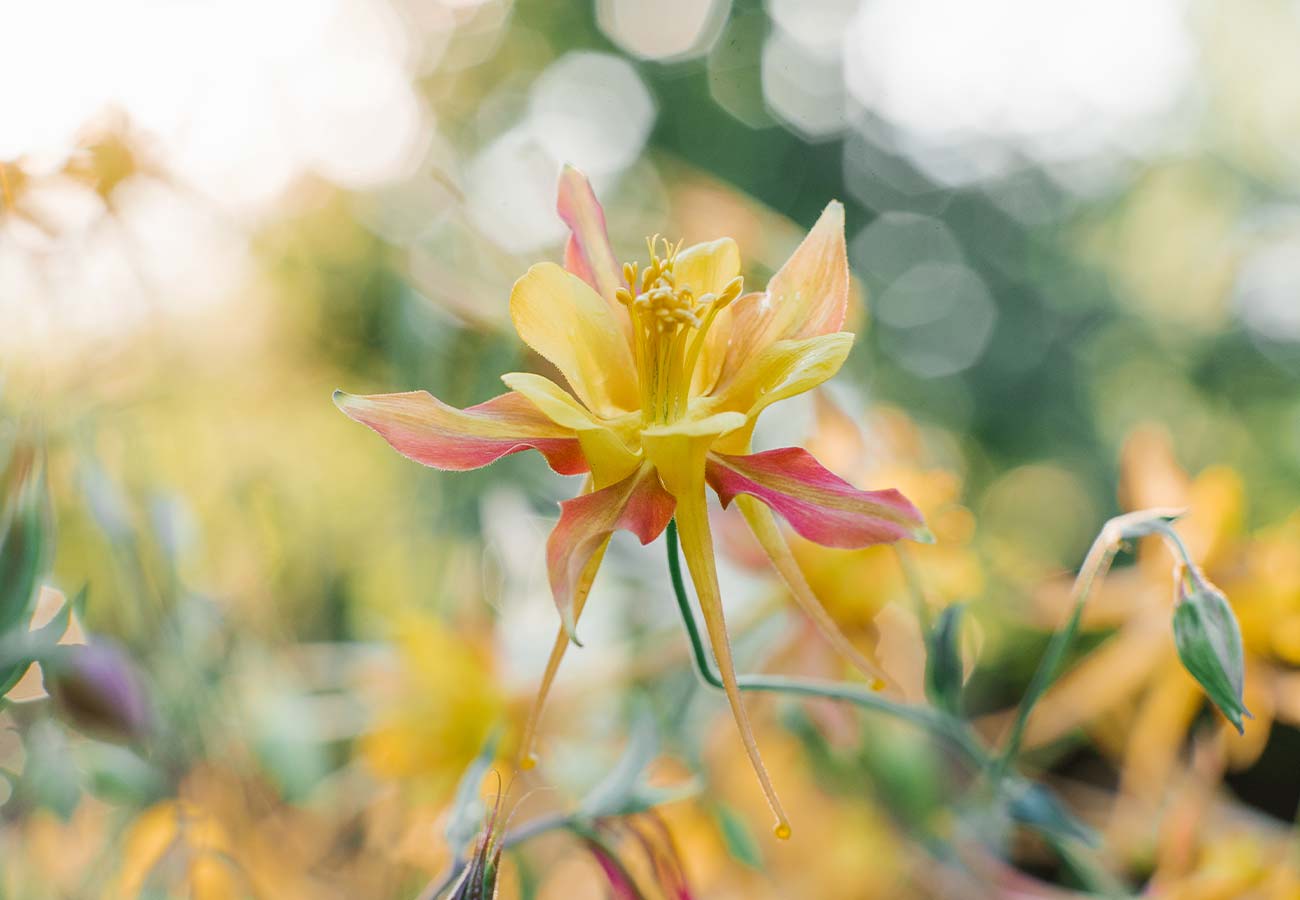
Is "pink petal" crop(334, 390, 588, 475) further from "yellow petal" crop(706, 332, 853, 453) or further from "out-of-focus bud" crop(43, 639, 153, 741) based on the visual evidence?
"out-of-focus bud" crop(43, 639, 153, 741)

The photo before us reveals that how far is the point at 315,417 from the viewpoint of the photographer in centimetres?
143

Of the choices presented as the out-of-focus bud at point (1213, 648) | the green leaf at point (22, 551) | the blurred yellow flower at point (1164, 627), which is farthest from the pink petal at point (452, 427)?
the blurred yellow flower at point (1164, 627)

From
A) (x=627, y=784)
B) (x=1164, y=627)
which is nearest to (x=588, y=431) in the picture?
(x=627, y=784)

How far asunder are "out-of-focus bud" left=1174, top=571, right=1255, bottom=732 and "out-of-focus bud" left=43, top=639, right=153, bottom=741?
0.45 meters

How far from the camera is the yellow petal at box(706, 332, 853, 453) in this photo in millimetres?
338

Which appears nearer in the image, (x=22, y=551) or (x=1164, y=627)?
(x=22, y=551)

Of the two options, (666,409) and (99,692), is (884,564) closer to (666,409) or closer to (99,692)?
(666,409)

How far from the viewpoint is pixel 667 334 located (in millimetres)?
387

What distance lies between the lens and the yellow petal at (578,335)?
356mm

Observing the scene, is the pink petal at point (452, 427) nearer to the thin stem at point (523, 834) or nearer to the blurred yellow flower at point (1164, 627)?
the thin stem at point (523, 834)

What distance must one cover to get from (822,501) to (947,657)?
5.0 inches

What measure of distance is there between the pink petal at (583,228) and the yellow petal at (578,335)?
18 mm

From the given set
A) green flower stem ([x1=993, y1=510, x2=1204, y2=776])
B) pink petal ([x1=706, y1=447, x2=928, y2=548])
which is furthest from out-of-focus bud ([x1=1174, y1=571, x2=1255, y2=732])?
pink petal ([x1=706, y1=447, x2=928, y2=548])

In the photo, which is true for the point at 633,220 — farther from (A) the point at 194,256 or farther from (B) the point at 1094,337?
(B) the point at 1094,337
